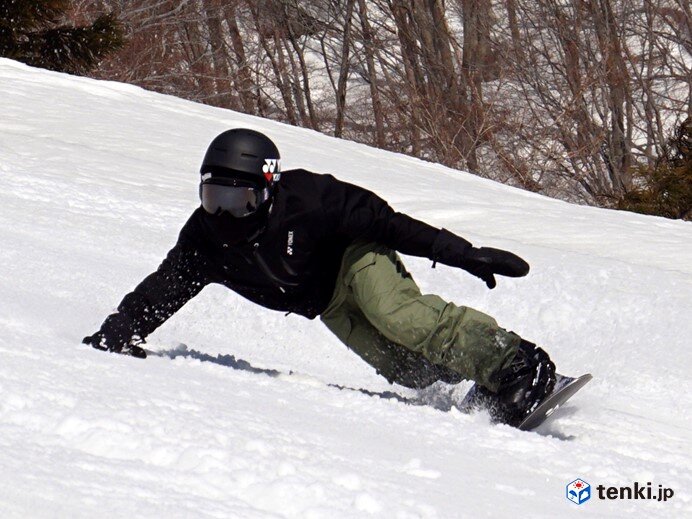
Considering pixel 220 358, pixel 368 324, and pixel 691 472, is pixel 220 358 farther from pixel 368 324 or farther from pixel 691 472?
pixel 691 472

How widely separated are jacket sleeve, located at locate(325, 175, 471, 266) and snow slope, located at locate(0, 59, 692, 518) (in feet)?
1.60

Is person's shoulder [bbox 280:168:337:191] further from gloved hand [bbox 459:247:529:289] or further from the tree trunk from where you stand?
the tree trunk

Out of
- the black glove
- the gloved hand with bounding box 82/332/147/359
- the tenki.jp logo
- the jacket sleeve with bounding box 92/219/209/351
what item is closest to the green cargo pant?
the black glove

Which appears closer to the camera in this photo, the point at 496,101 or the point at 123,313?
A: the point at 123,313

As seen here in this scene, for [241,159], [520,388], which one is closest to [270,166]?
[241,159]

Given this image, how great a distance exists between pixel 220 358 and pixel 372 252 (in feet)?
2.52

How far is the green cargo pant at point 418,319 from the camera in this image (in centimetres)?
343

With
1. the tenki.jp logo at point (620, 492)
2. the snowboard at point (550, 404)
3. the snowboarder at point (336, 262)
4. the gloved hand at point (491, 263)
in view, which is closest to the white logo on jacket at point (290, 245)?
the snowboarder at point (336, 262)

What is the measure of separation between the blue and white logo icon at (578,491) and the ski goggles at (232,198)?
1.27m

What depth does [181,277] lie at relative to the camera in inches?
143

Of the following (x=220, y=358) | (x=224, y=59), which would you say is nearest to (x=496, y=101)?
(x=224, y=59)

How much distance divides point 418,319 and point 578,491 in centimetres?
93

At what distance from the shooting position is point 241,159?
10.9 ft

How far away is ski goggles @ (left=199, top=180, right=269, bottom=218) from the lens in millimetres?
3326
